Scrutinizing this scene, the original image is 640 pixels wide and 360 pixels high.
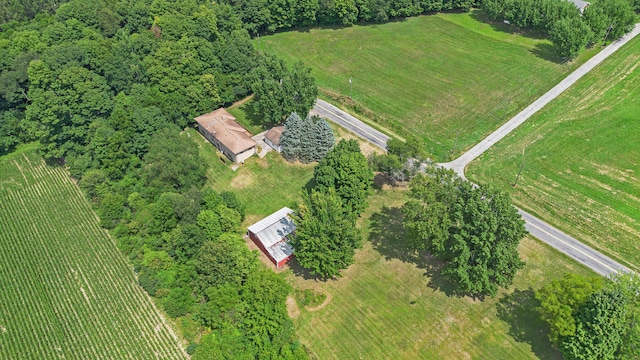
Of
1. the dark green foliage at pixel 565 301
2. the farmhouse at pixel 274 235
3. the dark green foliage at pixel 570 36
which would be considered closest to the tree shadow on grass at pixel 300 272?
the farmhouse at pixel 274 235

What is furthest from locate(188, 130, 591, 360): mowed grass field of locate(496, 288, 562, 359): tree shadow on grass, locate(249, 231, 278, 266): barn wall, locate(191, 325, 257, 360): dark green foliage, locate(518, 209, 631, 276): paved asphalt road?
locate(191, 325, 257, 360): dark green foliage

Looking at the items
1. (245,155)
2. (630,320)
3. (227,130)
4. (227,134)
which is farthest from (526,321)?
(227,130)

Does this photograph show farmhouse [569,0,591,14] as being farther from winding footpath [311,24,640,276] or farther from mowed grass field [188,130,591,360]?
mowed grass field [188,130,591,360]

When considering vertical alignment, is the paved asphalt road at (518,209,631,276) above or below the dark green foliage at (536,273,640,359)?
below

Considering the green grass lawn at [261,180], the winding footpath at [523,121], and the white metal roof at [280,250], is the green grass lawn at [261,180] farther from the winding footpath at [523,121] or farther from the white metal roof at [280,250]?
the winding footpath at [523,121]

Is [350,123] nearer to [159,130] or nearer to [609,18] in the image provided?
[159,130]

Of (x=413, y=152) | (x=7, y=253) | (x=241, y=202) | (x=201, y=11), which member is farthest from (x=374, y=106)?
(x=7, y=253)
